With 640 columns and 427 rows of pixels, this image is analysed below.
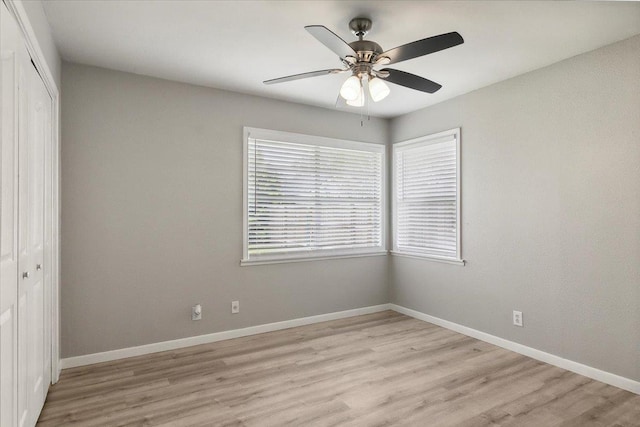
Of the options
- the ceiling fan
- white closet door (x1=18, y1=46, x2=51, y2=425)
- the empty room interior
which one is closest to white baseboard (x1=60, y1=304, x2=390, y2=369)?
the empty room interior

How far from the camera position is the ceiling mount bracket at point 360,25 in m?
2.50

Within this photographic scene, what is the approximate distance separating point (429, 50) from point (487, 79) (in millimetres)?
1735

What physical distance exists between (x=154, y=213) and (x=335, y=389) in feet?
7.25

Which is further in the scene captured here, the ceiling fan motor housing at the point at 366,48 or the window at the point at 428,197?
the window at the point at 428,197

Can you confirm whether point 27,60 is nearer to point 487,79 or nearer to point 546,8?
point 546,8

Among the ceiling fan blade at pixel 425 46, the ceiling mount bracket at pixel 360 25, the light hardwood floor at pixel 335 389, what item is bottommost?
the light hardwood floor at pixel 335 389

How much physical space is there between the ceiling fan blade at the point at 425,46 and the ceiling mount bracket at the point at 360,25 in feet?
1.11

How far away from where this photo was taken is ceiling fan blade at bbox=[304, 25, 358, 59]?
1.98m

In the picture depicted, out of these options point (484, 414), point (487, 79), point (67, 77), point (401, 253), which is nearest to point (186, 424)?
point (484, 414)

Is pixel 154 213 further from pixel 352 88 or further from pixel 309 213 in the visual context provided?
pixel 352 88

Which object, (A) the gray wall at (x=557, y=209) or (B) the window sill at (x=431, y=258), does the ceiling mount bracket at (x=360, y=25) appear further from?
(B) the window sill at (x=431, y=258)

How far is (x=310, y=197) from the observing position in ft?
14.6

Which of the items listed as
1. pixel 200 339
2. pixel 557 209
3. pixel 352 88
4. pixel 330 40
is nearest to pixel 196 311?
pixel 200 339

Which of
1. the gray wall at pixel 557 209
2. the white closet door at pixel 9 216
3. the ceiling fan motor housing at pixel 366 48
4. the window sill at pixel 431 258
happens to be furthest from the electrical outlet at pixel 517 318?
the white closet door at pixel 9 216
